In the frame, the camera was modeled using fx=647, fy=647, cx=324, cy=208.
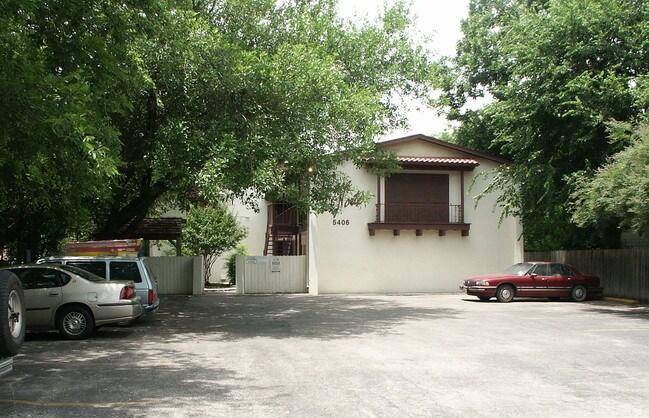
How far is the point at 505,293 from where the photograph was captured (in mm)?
23750

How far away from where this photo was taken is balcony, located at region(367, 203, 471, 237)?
29.0 meters

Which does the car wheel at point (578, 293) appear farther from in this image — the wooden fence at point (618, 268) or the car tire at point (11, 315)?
the car tire at point (11, 315)

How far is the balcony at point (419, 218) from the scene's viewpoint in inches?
1143

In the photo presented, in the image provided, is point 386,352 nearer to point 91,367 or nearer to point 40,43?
point 91,367

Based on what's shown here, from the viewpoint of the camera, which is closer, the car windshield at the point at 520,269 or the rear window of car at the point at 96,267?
the rear window of car at the point at 96,267

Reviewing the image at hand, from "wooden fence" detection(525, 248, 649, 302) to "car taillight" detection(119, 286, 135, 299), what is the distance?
18.3m

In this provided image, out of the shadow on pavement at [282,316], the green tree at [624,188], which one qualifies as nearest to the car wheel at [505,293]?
the shadow on pavement at [282,316]

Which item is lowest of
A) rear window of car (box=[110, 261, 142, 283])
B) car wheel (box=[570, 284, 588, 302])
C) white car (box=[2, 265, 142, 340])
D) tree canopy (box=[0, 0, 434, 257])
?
car wheel (box=[570, 284, 588, 302])

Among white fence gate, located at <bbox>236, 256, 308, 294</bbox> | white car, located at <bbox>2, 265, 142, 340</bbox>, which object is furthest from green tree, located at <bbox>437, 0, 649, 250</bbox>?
white car, located at <bbox>2, 265, 142, 340</bbox>

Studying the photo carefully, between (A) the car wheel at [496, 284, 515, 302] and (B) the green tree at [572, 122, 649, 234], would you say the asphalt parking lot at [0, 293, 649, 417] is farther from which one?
(A) the car wheel at [496, 284, 515, 302]

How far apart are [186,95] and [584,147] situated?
1424 centimetres

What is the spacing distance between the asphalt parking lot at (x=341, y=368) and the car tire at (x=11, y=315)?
69cm

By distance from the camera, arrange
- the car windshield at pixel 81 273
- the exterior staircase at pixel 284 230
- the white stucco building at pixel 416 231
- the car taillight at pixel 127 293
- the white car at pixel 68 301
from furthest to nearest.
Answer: the exterior staircase at pixel 284 230
the white stucco building at pixel 416 231
the car windshield at pixel 81 273
the car taillight at pixel 127 293
the white car at pixel 68 301

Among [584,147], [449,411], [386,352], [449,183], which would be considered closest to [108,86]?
[386,352]
